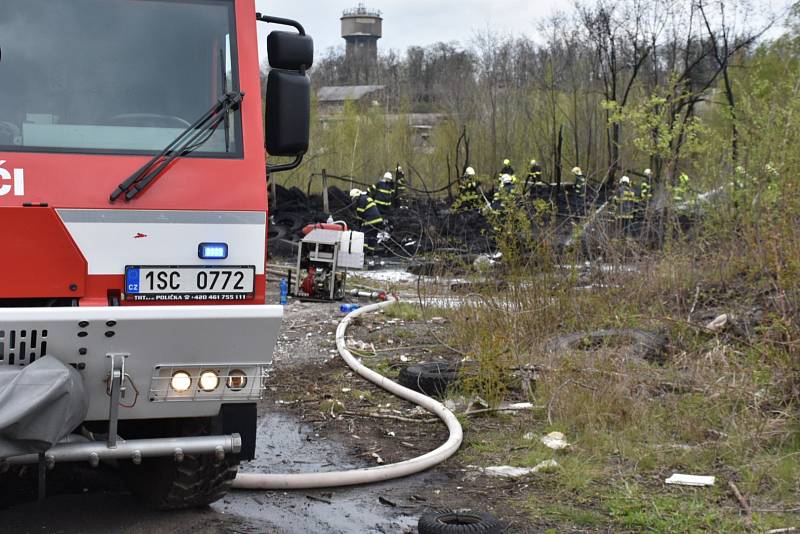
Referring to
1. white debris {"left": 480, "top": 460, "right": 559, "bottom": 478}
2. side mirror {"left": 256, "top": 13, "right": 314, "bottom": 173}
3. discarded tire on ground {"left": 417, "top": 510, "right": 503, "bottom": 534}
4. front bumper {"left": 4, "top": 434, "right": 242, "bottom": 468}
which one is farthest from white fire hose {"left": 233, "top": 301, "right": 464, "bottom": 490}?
side mirror {"left": 256, "top": 13, "right": 314, "bottom": 173}

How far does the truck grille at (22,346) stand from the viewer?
13.6 feet

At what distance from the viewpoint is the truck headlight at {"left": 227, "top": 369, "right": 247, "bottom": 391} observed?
4.60 m

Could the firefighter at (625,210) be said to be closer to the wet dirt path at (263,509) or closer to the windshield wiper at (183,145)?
the wet dirt path at (263,509)

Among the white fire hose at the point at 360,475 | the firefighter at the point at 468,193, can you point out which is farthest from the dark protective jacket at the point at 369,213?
the white fire hose at the point at 360,475

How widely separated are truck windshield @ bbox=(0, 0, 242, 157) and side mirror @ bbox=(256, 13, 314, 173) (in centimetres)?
21

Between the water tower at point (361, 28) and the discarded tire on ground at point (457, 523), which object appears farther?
the water tower at point (361, 28)

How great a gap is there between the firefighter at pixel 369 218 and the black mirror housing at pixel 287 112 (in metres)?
15.7

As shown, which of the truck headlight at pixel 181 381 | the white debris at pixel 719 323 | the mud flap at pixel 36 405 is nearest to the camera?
the mud flap at pixel 36 405

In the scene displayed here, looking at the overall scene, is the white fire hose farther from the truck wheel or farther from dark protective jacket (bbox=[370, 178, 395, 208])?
dark protective jacket (bbox=[370, 178, 395, 208])

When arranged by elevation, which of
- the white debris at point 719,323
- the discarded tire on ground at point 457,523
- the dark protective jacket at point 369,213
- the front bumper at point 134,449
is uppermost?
the dark protective jacket at point 369,213

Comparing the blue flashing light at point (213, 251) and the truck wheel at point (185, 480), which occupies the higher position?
the blue flashing light at point (213, 251)

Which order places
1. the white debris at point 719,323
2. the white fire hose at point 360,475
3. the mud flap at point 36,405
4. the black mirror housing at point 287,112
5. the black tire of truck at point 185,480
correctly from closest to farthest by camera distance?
the mud flap at point 36,405 < the black mirror housing at point 287,112 < the black tire of truck at point 185,480 < the white fire hose at point 360,475 < the white debris at point 719,323

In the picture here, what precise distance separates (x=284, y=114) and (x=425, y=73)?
6720cm

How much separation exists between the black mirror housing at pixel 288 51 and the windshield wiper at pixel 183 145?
326 mm
